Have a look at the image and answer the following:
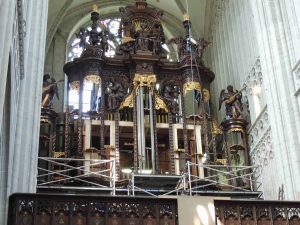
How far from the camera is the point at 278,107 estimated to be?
16703 millimetres

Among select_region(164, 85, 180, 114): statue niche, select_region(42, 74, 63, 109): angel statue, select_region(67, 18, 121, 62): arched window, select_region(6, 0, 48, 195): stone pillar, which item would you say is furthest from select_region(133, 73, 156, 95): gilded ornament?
select_region(6, 0, 48, 195): stone pillar

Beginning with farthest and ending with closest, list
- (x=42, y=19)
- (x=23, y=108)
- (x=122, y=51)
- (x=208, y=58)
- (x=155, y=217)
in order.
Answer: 1. (x=208, y=58)
2. (x=122, y=51)
3. (x=42, y=19)
4. (x=23, y=108)
5. (x=155, y=217)

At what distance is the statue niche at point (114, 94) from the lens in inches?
795

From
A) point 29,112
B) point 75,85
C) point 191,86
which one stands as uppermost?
point 75,85

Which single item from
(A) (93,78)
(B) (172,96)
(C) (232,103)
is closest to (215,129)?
(C) (232,103)

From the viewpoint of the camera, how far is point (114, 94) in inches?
805

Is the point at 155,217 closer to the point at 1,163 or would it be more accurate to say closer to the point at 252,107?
the point at 1,163

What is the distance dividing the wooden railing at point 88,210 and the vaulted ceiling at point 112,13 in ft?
42.2

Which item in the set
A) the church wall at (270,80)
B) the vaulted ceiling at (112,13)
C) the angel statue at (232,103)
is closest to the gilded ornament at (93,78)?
the angel statue at (232,103)

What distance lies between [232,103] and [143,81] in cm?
302

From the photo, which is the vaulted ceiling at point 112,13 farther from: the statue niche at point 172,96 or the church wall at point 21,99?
the church wall at point 21,99

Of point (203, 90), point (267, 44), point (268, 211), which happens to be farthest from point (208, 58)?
point (268, 211)

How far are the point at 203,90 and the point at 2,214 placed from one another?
10.6m

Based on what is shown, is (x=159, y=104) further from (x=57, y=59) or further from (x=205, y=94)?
(x=57, y=59)
